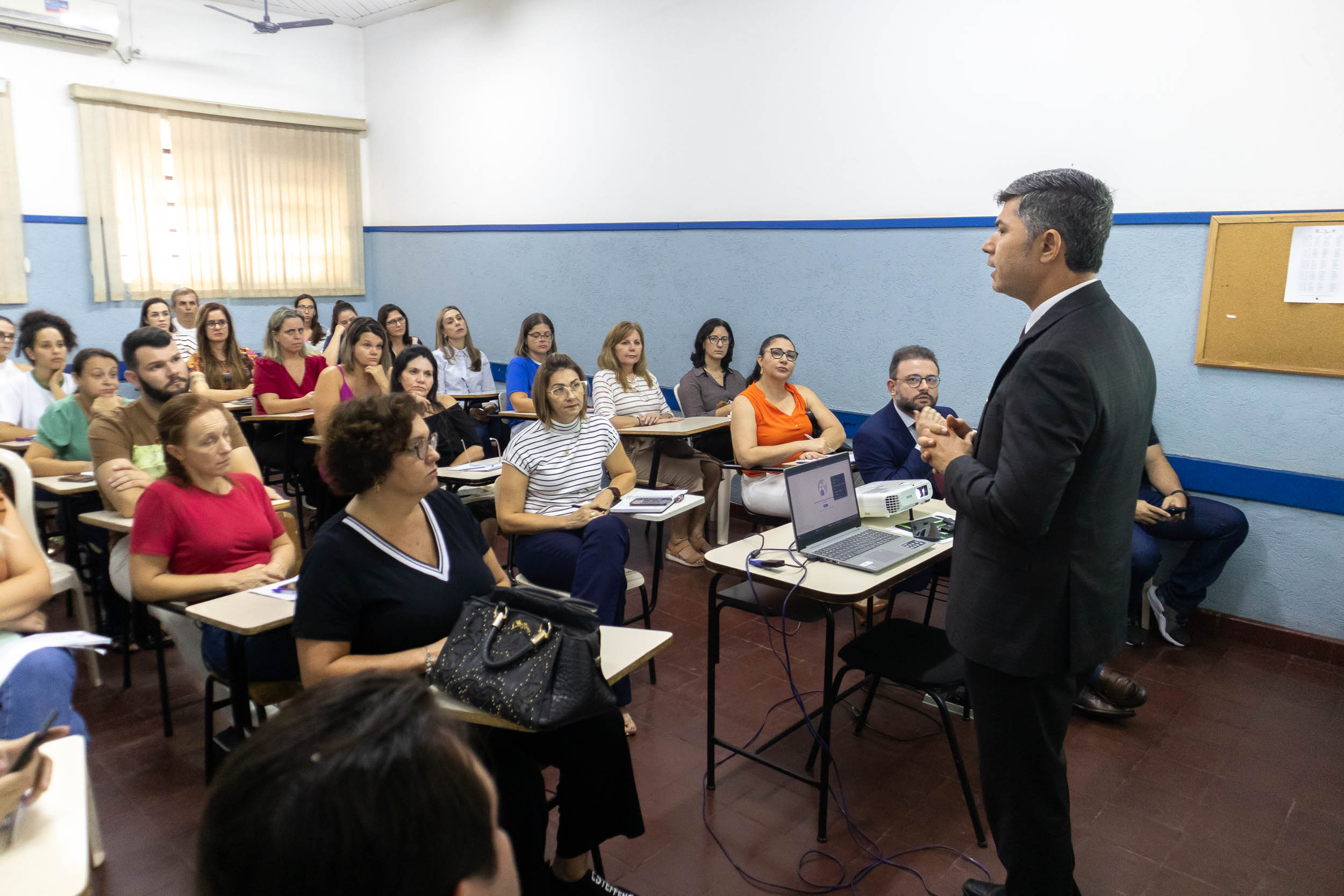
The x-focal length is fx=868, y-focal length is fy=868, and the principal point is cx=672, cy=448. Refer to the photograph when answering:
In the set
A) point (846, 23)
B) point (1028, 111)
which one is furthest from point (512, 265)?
point (1028, 111)

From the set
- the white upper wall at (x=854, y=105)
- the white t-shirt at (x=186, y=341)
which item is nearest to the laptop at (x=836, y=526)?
the white upper wall at (x=854, y=105)

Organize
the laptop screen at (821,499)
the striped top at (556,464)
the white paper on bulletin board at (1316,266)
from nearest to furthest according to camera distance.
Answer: the laptop screen at (821,499), the striped top at (556,464), the white paper on bulletin board at (1316,266)

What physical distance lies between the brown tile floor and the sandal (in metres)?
1.17

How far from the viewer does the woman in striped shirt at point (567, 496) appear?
9.95 feet

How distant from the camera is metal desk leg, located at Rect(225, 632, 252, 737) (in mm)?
2289

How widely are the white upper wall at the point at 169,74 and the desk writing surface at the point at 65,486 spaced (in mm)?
4339

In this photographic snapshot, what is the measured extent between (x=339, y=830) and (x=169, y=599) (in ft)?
7.27

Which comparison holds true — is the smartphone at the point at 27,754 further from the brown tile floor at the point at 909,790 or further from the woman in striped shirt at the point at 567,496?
the woman in striped shirt at the point at 567,496

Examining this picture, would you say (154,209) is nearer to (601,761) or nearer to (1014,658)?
(601,761)

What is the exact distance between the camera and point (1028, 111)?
427 cm

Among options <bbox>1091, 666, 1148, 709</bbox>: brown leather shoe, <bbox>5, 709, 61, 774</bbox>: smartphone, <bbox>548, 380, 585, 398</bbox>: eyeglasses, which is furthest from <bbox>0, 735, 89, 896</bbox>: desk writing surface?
<bbox>1091, 666, 1148, 709</bbox>: brown leather shoe

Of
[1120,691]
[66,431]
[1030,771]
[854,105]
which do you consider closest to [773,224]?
[854,105]

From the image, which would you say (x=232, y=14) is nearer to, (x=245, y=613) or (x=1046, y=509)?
(x=245, y=613)

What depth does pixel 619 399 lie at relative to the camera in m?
5.14
